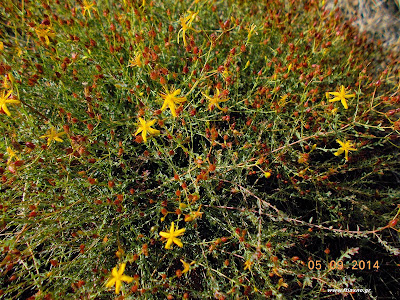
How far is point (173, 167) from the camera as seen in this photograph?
80.5 inches

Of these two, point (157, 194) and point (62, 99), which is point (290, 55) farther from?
point (62, 99)

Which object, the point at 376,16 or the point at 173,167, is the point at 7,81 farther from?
the point at 376,16

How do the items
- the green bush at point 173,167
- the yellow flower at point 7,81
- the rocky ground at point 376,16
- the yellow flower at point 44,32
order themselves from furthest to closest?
the rocky ground at point 376,16
the yellow flower at point 44,32
the green bush at point 173,167
the yellow flower at point 7,81

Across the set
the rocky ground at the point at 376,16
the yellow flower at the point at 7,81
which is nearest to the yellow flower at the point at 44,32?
the yellow flower at the point at 7,81

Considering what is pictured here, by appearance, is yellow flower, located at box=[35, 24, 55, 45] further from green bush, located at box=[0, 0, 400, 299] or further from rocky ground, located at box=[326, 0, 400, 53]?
rocky ground, located at box=[326, 0, 400, 53]

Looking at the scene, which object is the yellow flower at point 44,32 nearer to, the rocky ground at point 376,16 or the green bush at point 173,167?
the green bush at point 173,167

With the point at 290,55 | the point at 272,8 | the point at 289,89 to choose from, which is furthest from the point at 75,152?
the point at 272,8

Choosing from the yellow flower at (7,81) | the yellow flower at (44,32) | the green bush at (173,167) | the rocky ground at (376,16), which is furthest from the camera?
the rocky ground at (376,16)

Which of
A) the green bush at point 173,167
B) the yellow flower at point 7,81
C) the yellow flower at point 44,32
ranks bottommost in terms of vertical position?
the green bush at point 173,167

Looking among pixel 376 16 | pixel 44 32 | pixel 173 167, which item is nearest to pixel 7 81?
pixel 44 32

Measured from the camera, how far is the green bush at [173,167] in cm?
Result: 193

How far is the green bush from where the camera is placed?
193 cm

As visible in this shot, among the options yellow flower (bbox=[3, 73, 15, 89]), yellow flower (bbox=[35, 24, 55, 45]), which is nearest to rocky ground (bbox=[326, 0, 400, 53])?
yellow flower (bbox=[35, 24, 55, 45])

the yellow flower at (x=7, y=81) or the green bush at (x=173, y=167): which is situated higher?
A: the yellow flower at (x=7, y=81)
